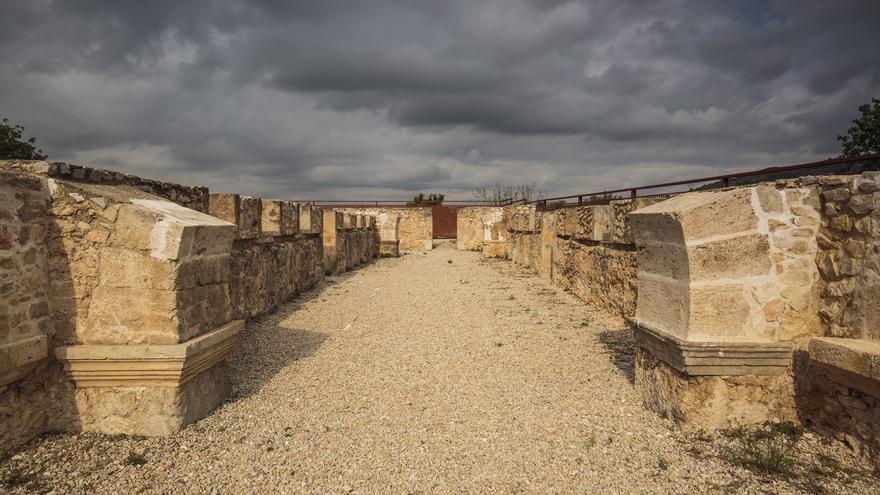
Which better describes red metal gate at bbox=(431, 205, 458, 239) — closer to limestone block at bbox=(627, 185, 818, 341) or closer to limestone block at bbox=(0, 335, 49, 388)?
limestone block at bbox=(627, 185, 818, 341)

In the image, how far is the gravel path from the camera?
2.53 metres

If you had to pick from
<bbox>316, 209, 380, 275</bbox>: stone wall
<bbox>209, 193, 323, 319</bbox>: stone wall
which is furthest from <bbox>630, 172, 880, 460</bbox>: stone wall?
<bbox>316, 209, 380, 275</bbox>: stone wall

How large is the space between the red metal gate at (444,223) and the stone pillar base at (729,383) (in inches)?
1002

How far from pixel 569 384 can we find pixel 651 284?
116 centimetres

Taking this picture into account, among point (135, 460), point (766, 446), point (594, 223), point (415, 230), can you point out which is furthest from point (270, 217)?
point (415, 230)

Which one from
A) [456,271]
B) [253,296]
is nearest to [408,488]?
[253,296]

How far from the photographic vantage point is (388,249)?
18.1 m

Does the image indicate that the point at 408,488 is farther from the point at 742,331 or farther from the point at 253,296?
the point at 253,296

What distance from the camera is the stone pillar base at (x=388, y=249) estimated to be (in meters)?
17.9

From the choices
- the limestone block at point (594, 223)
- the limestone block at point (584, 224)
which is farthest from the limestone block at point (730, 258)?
the limestone block at point (584, 224)

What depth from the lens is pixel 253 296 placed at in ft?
20.5

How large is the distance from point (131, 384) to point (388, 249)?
15129 mm

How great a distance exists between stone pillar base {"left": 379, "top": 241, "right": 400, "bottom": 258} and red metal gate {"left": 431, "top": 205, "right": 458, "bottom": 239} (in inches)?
406

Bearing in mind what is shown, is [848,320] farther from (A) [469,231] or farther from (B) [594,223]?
(A) [469,231]
